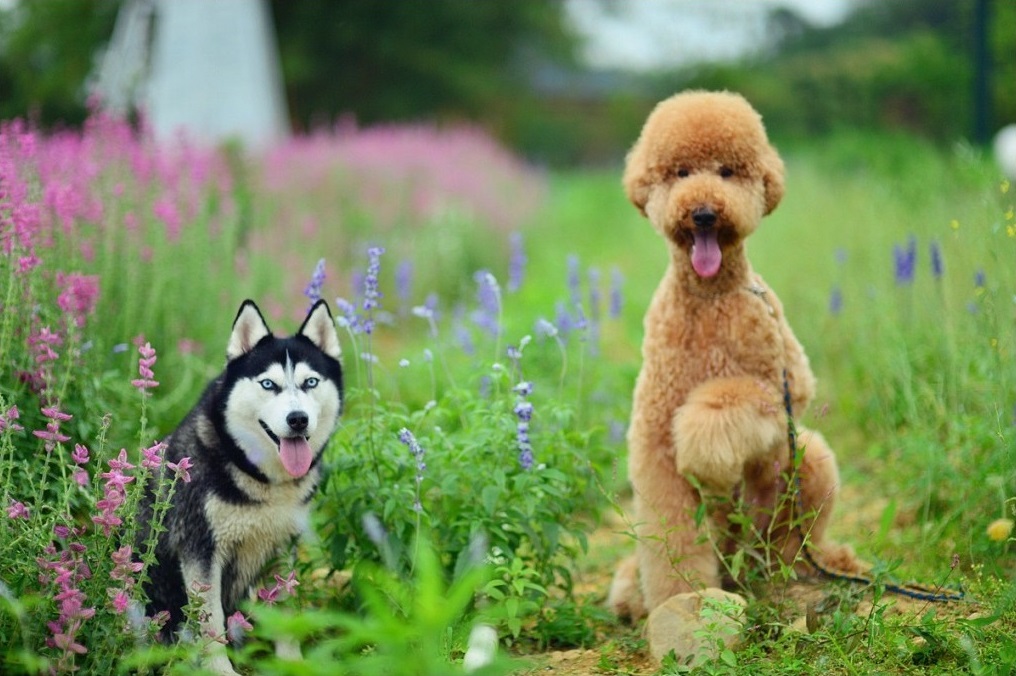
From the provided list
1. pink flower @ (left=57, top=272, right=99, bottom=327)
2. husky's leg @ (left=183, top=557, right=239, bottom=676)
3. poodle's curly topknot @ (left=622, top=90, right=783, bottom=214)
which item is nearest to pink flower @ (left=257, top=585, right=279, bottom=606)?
husky's leg @ (left=183, top=557, right=239, bottom=676)

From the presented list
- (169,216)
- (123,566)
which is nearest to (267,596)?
(123,566)

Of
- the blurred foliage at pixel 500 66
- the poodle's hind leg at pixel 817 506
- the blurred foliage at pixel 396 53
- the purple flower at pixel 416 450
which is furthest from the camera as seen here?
the blurred foliage at pixel 396 53

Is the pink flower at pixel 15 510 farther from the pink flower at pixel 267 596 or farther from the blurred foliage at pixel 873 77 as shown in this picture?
the blurred foliage at pixel 873 77

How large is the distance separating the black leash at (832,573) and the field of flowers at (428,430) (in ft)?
0.21

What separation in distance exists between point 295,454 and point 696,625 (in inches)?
50.4

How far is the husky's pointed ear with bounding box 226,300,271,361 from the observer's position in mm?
3055

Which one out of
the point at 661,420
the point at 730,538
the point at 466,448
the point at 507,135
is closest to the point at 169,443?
the point at 466,448

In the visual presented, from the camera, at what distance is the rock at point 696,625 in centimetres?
294

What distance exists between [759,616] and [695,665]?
1.08 feet

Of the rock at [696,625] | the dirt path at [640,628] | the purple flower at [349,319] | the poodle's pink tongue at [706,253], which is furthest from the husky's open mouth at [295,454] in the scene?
the poodle's pink tongue at [706,253]

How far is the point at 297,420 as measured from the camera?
291 cm

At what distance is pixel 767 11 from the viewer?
24.6 m

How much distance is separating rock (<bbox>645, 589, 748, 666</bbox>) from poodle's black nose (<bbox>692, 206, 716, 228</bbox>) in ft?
3.65

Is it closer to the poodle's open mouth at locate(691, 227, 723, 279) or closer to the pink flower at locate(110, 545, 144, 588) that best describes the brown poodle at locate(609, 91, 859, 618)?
the poodle's open mouth at locate(691, 227, 723, 279)
